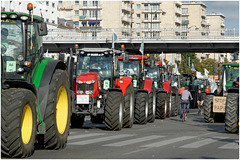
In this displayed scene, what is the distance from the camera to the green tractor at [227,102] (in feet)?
63.2

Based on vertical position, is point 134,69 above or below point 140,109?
above

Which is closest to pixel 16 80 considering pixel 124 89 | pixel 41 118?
pixel 41 118

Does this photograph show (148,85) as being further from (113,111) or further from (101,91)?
(113,111)

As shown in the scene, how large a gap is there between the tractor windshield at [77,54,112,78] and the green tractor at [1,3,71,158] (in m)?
7.25

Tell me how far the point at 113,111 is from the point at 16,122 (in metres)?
9.01

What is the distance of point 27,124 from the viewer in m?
11.2

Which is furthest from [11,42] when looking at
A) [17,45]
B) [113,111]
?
[113,111]

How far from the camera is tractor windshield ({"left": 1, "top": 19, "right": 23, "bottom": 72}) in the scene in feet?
38.8

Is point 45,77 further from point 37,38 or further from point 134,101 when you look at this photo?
point 134,101

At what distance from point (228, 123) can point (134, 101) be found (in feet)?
18.8

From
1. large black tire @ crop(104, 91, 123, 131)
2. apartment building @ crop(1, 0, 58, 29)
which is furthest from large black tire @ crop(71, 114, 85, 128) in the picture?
apartment building @ crop(1, 0, 58, 29)

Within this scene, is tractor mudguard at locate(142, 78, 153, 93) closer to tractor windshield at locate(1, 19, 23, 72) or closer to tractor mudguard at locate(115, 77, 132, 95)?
tractor mudguard at locate(115, 77, 132, 95)

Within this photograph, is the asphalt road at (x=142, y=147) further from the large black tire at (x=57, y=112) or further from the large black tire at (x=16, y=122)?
the large black tire at (x=16, y=122)

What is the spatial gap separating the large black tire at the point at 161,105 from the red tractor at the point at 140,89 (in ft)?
5.81
